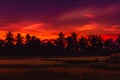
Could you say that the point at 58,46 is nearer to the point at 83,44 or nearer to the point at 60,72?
the point at 83,44

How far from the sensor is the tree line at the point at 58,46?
13400cm

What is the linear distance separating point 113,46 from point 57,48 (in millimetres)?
31538

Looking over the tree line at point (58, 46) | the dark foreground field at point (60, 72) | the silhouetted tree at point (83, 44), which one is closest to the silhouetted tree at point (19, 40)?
the tree line at point (58, 46)

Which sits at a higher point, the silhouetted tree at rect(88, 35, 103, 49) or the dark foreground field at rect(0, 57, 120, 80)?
the silhouetted tree at rect(88, 35, 103, 49)

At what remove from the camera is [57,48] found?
142125mm

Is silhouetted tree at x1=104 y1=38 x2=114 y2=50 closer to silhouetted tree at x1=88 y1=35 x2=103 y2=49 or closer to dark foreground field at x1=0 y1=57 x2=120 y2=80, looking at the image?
silhouetted tree at x1=88 y1=35 x2=103 y2=49

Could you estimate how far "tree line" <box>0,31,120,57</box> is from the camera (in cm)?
13400

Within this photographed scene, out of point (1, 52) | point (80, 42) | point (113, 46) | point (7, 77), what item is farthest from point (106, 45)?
point (7, 77)

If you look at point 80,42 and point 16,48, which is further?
point 80,42

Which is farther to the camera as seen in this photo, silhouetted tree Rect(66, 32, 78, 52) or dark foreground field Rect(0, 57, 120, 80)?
silhouetted tree Rect(66, 32, 78, 52)

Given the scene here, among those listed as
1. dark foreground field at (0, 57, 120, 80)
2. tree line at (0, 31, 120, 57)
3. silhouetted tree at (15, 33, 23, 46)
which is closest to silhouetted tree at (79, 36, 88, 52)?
tree line at (0, 31, 120, 57)

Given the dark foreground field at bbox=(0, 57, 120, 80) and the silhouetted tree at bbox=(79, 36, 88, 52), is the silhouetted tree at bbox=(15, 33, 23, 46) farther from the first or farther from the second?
the dark foreground field at bbox=(0, 57, 120, 80)

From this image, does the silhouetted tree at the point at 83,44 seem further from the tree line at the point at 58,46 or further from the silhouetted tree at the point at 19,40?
the silhouetted tree at the point at 19,40

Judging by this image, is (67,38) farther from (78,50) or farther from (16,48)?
(16,48)
